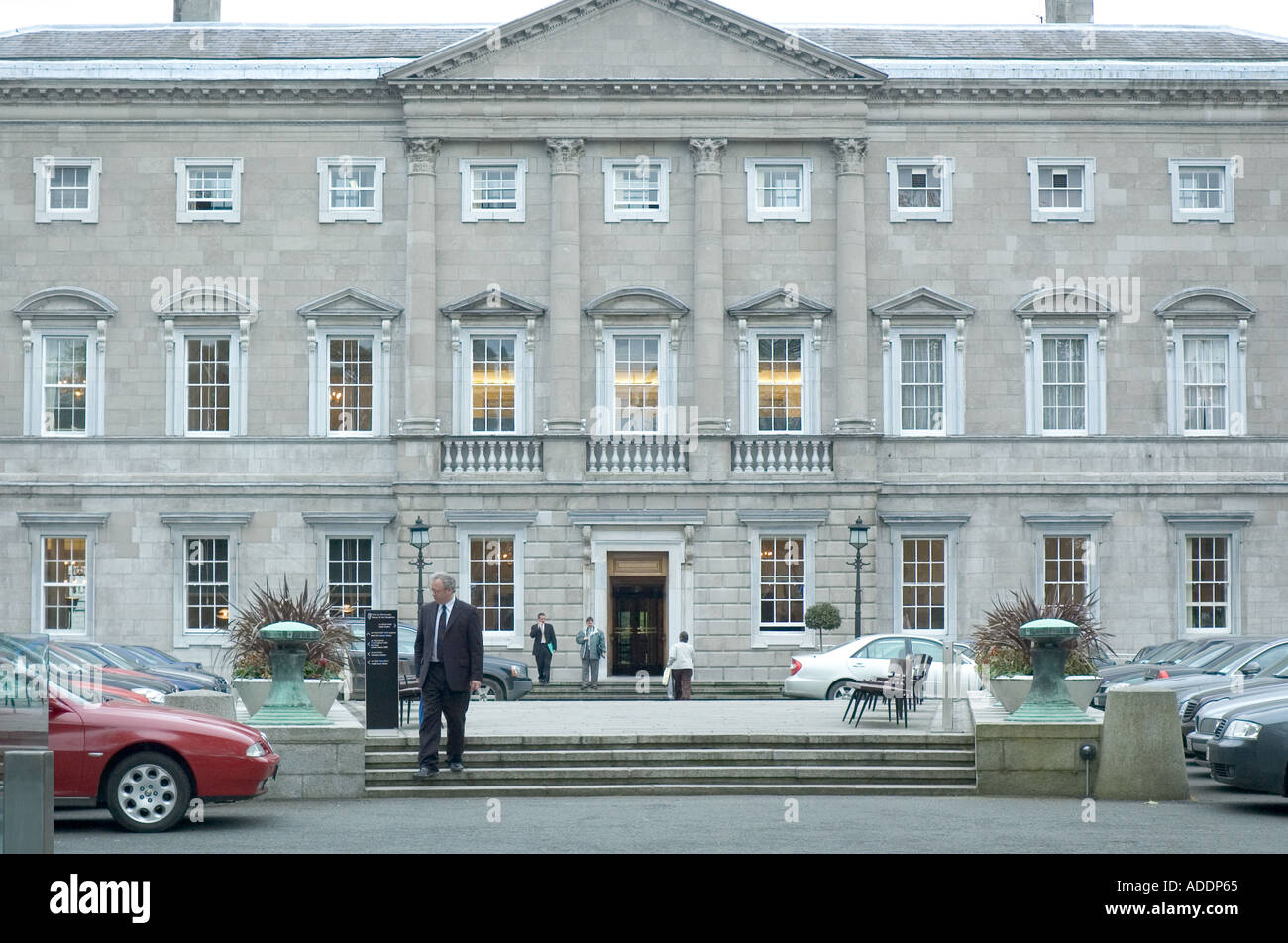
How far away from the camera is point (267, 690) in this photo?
Answer: 23.3 meters

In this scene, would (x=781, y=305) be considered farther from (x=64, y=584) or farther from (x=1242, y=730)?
(x=1242, y=730)

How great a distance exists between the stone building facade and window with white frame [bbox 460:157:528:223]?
0.22ft

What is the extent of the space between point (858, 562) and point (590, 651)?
6.27m

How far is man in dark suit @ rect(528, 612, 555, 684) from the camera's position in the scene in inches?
1638

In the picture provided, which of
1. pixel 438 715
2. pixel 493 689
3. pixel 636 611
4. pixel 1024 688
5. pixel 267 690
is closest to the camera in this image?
pixel 438 715

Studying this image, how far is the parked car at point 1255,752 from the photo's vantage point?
61.9 feet

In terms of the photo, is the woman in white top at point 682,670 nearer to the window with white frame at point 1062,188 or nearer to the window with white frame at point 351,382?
the window with white frame at point 351,382

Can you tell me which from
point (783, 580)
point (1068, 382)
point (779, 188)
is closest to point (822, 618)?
point (783, 580)

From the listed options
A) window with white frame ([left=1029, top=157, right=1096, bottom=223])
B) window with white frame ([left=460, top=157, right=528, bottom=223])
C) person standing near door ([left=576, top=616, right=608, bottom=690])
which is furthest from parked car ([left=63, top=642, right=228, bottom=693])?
window with white frame ([left=1029, top=157, right=1096, bottom=223])

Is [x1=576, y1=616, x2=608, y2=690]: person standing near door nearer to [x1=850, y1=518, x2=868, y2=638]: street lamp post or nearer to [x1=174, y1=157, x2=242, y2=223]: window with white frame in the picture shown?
[x1=850, y1=518, x2=868, y2=638]: street lamp post

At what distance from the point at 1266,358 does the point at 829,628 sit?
1226cm

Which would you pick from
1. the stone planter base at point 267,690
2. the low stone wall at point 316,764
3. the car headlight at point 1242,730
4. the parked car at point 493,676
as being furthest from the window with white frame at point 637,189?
the car headlight at point 1242,730
